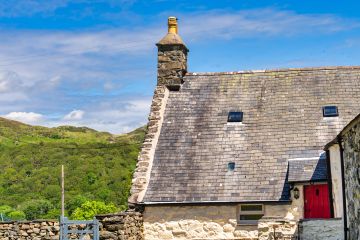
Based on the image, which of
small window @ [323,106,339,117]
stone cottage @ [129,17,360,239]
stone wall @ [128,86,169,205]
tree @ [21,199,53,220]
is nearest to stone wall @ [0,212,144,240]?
stone wall @ [128,86,169,205]

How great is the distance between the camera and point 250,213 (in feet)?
69.1

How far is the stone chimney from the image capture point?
2492 centimetres

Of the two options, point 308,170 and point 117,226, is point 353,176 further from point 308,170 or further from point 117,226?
point 117,226

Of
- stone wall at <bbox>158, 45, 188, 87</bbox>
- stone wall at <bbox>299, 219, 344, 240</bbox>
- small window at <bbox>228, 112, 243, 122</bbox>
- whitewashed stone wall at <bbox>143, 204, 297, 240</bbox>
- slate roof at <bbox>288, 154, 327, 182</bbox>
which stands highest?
stone wall at <bbox>158, 45, 188, 87</bbox>

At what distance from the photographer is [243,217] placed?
2120 cm

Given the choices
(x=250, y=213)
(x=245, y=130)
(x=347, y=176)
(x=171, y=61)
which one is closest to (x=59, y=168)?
(x=171, y=61)

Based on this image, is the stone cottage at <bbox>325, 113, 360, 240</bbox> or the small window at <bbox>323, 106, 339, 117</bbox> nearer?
the stone cottage at <bbox>325, 113, 360, 240</bbox>

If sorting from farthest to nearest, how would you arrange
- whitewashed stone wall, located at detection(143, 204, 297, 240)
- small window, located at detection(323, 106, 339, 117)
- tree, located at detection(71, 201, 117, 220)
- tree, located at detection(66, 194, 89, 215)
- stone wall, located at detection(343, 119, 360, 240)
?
tree, located at detection(66, 194, 89, 215)
tree, located at detection(71, 201, 117, 220)
small window, located at detection(323, 106, 339, 117)
whitewashed stone wall, located at detection(143, 204, 297, 240)
stone wall, located at detection(343, 119, 360, 240)

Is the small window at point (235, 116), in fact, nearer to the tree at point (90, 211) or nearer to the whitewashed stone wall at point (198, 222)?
the whitewashed stone wall at point (198, 222)

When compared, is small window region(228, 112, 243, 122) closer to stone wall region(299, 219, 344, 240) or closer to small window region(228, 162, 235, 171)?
small window region(228, 162, 235, 171)

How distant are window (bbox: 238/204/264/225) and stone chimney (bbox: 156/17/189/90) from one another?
582cm

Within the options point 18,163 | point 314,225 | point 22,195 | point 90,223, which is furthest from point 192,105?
point 18,163

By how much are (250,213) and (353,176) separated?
610cm

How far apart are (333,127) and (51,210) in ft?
103
